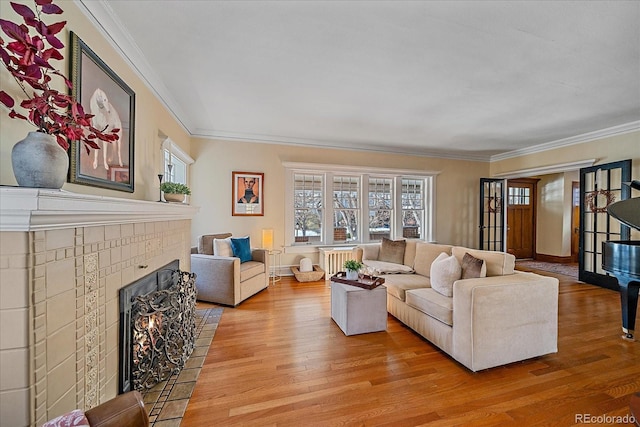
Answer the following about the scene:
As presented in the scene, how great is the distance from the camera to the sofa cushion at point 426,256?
349 cm

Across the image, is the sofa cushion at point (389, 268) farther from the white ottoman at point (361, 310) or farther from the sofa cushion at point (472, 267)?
the sofa cushion at point (472, 267)

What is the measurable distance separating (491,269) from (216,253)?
343cm

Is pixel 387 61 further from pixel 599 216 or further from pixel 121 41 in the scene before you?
pixel 599 216

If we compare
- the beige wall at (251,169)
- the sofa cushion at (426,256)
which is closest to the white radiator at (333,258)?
the beige wall at (251,169)

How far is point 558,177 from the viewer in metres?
6.82

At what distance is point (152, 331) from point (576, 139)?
7040mm

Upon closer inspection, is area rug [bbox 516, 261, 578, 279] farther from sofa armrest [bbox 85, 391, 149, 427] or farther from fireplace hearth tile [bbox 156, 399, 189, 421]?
sofa armrest [bbox 85, 391, 149, 427]

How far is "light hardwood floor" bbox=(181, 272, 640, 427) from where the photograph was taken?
170 cm

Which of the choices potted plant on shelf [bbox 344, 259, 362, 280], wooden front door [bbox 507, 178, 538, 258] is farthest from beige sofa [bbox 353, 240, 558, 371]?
wooden front door [bbox 507, 178, 538, 258]

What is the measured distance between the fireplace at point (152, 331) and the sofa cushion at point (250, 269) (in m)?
1.30

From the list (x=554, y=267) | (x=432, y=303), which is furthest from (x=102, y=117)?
(x=554, y=267)

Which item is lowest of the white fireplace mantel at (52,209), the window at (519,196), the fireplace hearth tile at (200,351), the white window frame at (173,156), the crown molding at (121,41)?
the fireplace hearth tile at (200,351)

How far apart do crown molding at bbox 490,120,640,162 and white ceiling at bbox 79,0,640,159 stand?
0.06 m

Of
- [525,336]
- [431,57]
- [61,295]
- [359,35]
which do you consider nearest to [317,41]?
[359,35]
